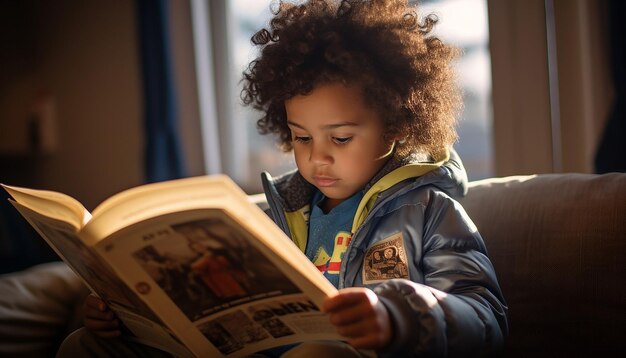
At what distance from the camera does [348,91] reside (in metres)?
1.18

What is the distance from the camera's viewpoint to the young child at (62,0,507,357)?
1.09m

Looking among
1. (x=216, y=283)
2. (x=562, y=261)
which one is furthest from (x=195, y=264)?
(x=562, y=261)

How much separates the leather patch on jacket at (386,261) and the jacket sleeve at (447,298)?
0.10 feet

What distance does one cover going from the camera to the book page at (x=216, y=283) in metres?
0.83

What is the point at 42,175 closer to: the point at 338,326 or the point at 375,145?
the point at 375,145

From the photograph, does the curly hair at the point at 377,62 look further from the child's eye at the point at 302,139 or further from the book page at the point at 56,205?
the book page at the point at 56,205

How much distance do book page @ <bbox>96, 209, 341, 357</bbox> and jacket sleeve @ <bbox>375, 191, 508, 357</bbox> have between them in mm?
89

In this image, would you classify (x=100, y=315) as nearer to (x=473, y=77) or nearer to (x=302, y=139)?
(x=302, y=139)

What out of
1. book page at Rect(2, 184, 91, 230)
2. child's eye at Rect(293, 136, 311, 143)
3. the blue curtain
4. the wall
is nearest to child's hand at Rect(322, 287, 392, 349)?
book page at Rect(2, 184, 91, 230)

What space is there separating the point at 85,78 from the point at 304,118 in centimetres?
244

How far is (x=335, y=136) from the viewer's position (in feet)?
3.88

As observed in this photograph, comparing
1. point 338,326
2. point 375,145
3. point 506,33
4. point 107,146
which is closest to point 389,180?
point 375,145

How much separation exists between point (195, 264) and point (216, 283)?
0.04m

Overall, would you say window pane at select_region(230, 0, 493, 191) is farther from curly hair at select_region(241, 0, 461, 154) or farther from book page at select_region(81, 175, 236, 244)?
book page at select_region(81, 175, 236, 244)
